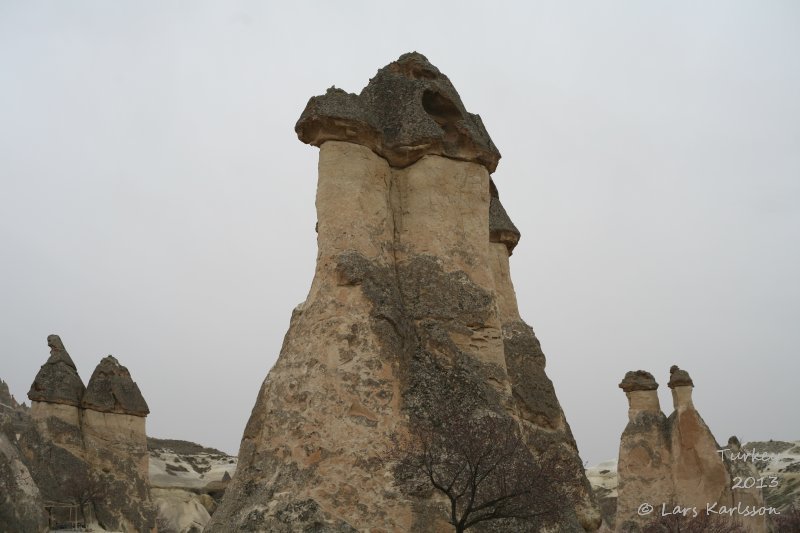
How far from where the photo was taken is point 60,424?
19781 millimetres

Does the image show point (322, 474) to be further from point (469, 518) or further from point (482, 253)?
point (482, 253)

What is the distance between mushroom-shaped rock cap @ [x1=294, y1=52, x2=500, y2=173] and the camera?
8.34m

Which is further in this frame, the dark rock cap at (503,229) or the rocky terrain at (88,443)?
the rocky terrain at (88,443)

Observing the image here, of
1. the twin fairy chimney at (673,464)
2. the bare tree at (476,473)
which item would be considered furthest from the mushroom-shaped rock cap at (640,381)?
the bare tree at (476,473)

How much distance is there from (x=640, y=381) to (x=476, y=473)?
1480cm

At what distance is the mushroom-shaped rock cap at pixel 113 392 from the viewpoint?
2041 centimetres

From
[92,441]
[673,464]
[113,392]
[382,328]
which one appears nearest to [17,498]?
[382,328]

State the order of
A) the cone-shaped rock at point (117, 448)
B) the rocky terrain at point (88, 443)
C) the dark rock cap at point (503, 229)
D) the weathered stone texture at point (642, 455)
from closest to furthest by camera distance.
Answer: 1. the dark rock cap at point (503, 229)
2. the weathered stone texture at point (642, 455)
3. the rocky terrain at point (88, 443)
4. the cone-shaped rock at point (117, 448)

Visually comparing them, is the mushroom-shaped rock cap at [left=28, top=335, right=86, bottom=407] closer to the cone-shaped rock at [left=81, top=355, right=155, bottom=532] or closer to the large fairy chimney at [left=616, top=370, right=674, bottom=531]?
the cone-shaped rock at [left=81, top=355, right=155, bottom=532]

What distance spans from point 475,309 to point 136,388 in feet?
55.5

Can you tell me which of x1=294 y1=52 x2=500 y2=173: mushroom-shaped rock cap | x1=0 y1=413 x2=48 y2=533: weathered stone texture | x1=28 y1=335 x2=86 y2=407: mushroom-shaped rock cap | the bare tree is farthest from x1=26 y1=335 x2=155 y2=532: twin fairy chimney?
the bare tree

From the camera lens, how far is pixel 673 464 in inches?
727

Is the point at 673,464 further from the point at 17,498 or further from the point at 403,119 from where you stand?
the point at 17,498

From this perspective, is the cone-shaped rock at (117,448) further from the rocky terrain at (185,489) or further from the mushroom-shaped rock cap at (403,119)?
the mushroom-shaped rock cap at (403,119)
